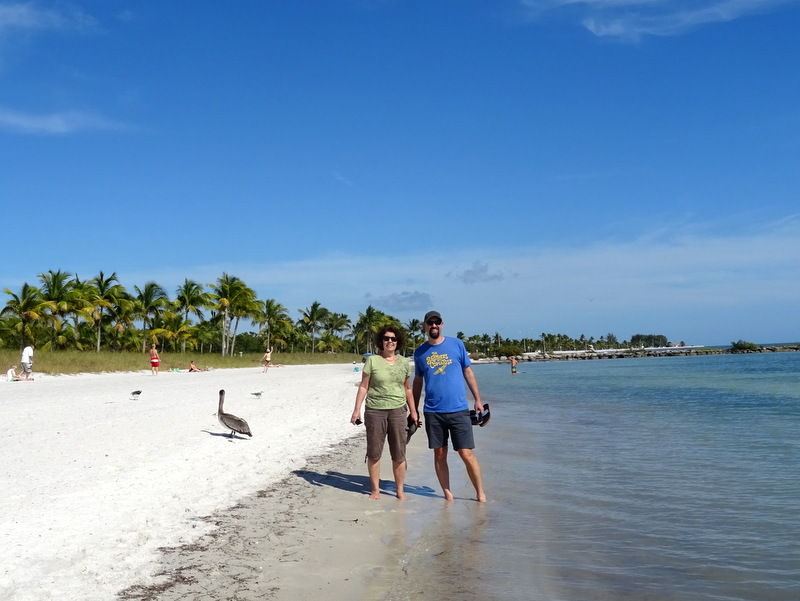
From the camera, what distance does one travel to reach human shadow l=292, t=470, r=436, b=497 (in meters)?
7.75

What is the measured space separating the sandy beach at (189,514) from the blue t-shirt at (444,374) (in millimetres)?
1222

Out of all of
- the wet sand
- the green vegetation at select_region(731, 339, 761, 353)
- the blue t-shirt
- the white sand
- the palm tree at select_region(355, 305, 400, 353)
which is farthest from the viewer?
the green vegetation at select_region(731, 339, 761, 353)

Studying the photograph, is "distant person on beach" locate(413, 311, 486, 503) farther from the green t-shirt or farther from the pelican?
the pelican

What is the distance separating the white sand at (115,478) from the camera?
4.52m

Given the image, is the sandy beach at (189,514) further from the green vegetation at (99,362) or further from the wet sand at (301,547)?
the green vegetation at (99,362)

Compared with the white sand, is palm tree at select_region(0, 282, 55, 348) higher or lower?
higher

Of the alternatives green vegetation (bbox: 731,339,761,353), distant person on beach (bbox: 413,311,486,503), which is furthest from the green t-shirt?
green vegetation (bbox: 731,339,761,353)

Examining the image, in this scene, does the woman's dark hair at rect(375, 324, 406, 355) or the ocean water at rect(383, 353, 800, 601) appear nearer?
the ocean water at rect(383, 353, 800, 601)

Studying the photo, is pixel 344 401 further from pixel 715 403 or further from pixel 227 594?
pixel 227 594

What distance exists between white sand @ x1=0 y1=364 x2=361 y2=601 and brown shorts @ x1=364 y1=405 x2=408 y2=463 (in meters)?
1.53

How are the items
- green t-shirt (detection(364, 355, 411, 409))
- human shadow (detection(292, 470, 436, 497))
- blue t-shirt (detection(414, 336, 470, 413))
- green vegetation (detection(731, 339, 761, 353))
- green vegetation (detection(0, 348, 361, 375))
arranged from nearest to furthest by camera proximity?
1. blue t-shirt (detection(414, 336, 470, 413))
2. green t-shirt (detection(364, 355, 411, 409))
3. human shadow (detection(292, 470, 436, 497))
4. green vegetation (detection(0, 348, 361, 375))
5. green vegetation (detection(731, 339, 761, 353))

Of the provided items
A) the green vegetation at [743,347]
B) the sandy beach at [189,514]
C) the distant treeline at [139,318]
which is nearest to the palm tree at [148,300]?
the distant treeline at [139,318]

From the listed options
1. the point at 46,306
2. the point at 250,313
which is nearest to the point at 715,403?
the point at 46,306

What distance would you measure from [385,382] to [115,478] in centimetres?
323
